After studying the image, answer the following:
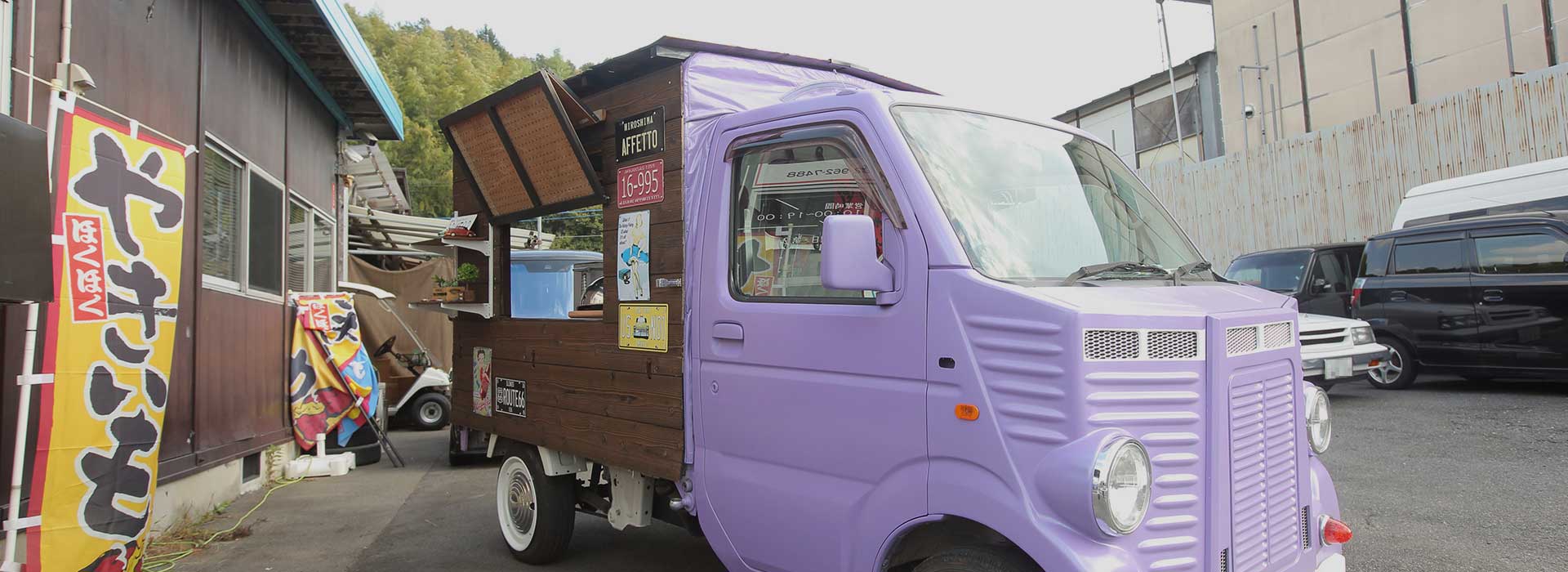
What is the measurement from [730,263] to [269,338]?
262 inches

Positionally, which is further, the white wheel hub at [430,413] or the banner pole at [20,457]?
the white wheel hub at [430,413]

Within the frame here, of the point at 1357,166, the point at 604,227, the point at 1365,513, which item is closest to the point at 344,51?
the point at 604,227

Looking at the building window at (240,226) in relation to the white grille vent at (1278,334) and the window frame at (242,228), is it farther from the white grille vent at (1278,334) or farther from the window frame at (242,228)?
the white grille vent at (1278,334)

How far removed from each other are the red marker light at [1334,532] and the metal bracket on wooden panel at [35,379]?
17.1 ft

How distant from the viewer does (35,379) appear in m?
3.90

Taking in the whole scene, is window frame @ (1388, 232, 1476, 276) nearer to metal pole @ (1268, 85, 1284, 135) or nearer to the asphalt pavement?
the asphalt pavement

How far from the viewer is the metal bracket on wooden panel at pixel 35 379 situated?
3.88m

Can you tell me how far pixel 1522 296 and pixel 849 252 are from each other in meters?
9.12

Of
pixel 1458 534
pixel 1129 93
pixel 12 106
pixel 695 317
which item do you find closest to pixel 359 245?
pixel 12 106

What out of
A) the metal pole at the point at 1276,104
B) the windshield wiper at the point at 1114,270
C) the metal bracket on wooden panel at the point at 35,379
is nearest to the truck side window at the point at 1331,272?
the metal pole at the point at 1276,104

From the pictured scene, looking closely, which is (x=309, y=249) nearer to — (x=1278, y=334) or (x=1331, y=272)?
(x=1278, y=334)

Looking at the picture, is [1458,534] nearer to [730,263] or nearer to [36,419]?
[730,263]

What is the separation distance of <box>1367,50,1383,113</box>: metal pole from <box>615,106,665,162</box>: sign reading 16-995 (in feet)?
57.3

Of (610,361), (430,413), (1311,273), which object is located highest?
(1311,273)
